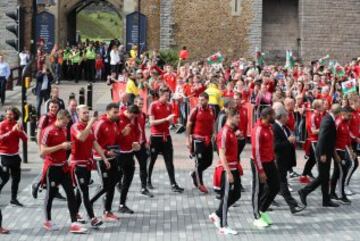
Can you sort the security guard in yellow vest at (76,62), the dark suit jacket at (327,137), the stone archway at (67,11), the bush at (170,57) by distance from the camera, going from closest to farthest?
the dark suit jacket at (327,137) < the security guard in yellow vest at (76,62) < the bush at (170,57) < the stone archway at (67,11)

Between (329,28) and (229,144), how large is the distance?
2624 centimetres

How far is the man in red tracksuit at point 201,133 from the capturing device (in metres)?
14.4

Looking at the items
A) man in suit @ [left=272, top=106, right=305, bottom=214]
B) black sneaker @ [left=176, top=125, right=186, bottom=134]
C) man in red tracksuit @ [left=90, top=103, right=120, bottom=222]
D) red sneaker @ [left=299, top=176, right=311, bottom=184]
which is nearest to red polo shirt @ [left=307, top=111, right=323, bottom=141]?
red sneaker @ [left=299, top=176, right=311, bottom=184]

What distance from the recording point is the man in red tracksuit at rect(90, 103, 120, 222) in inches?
485

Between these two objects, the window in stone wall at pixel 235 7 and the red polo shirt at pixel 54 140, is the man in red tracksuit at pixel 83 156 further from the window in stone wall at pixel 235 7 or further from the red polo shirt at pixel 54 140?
the window in stone wall at pixel 235 7

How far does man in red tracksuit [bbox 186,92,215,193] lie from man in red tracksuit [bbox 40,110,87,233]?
318cm

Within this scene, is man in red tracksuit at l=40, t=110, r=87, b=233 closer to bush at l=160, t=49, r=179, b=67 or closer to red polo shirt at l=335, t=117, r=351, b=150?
red polo shirt at l=335, t=117, r=351, b=150

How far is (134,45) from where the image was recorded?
118 ft

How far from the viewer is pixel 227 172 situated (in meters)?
→ 11.8

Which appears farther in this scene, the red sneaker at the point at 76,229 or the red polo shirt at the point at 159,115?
the red polo shirt at the point at 159,115

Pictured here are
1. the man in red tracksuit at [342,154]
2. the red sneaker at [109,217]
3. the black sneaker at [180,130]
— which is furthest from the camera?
the black sneaker at [180,130]

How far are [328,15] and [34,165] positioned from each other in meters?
22.7

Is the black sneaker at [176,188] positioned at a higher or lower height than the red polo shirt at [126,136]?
lower

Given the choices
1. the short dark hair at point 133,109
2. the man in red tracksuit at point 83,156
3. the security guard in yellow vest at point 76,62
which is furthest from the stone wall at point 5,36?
the man in red tracksuit at point 83,156
